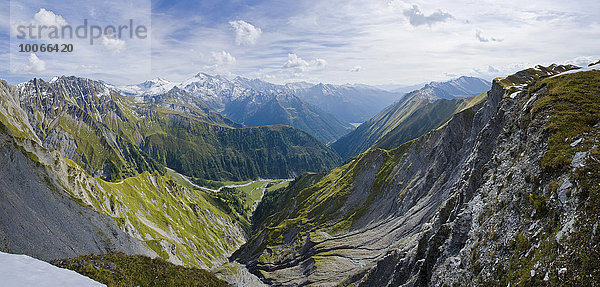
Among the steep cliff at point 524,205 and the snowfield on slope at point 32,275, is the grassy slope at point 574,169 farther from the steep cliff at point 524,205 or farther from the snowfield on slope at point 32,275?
the snowfield on slope at point 32,275

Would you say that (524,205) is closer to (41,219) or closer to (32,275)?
(32,275)

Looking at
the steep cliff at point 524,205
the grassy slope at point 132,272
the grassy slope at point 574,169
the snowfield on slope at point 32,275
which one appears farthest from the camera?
the grassy slope at point 132,272

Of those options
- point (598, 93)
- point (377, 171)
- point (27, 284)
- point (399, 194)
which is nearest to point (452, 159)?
point (399, 194)

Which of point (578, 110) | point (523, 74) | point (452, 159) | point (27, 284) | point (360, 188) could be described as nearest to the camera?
point (27, 284)

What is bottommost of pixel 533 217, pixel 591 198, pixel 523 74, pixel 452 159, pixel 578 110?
pixel 452 159

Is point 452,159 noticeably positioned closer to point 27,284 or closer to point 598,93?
point 598,93

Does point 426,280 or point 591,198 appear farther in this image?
point 426,280

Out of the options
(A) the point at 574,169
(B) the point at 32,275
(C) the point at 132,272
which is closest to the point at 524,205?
(A) the point at 574,169

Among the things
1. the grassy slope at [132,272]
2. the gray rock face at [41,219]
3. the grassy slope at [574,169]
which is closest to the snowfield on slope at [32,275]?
the grassy slope at [132,272]
